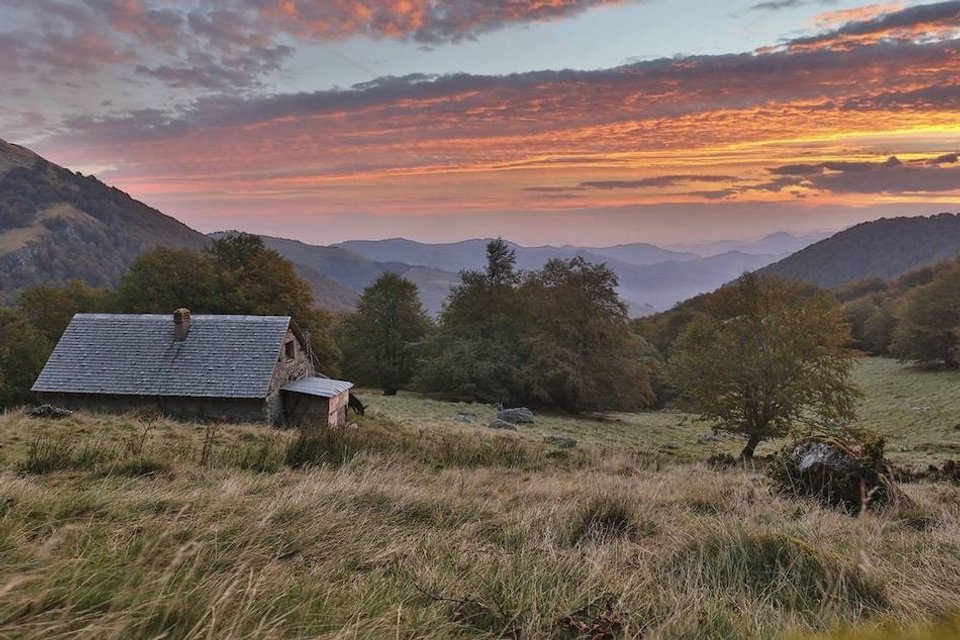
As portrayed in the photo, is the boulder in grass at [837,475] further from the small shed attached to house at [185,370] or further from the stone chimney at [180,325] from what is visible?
the stone chimney at [180,325]

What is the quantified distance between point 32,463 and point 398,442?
573 cm

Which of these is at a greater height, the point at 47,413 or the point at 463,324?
the point at 47,413

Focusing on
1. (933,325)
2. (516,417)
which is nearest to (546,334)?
(516,417)

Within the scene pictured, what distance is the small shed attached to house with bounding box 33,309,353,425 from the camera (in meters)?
23.3

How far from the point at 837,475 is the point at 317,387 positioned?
22.6 metres

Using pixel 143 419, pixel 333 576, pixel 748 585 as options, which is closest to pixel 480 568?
pixel 333 576

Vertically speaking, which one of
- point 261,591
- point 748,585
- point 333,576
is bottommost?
point 748,585

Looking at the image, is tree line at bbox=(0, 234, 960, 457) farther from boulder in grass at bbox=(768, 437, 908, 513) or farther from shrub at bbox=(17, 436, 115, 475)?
shrub at bbox=(17, 436, 115, 475)

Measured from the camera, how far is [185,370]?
2392 centimetres

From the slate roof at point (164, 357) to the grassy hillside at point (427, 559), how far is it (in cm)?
1706

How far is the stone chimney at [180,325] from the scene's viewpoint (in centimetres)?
2467

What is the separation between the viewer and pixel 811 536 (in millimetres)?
4824

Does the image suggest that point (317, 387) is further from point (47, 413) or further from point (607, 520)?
point (607, 520)

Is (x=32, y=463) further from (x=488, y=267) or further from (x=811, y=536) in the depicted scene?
(x=488, y=267)
